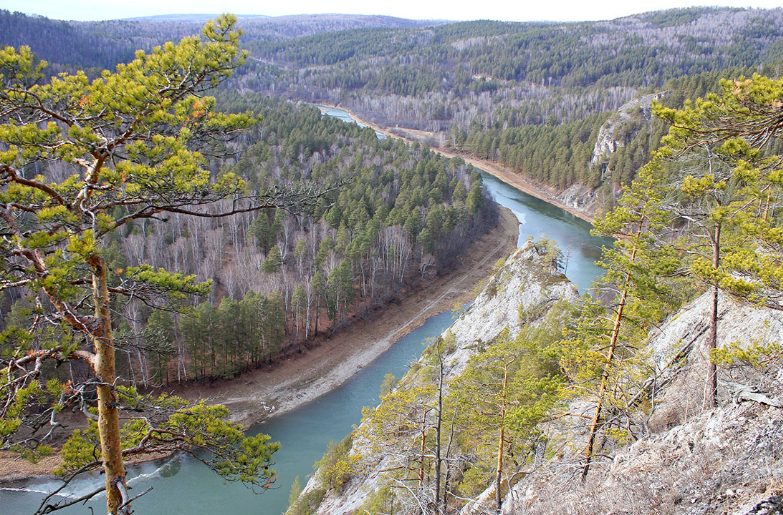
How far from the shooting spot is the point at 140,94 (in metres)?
6.85

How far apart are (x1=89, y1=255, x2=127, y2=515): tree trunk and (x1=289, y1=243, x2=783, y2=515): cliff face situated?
618cm

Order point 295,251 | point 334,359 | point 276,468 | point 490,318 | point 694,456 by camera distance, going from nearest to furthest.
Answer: point 694,456, point 276,468, point 490,318, point 334,359, point 295,251

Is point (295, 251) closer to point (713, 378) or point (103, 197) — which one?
point (103, 197)

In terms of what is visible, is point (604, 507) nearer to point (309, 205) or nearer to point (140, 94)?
point (309, 205)

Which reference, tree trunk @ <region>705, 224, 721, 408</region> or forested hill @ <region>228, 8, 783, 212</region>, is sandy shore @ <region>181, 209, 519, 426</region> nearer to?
tree trunk @ <region>705, 224, 721, 408</region>

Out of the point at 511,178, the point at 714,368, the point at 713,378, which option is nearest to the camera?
the point at 713,378

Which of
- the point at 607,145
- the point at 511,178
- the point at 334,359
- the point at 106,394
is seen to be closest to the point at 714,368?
the point at 106,394

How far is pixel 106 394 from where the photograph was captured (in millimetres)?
6758

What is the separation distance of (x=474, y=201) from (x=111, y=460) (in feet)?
195

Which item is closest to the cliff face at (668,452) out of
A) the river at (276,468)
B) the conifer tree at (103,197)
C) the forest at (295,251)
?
the conifer tree at (103,197)

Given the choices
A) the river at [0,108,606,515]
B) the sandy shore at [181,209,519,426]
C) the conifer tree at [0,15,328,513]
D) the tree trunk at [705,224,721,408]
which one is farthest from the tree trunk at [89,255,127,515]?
the sandy shore at [181,209,519,426]

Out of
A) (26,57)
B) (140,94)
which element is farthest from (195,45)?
(26,57)

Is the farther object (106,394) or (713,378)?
(713,378)

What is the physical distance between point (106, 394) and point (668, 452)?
9.75 m
